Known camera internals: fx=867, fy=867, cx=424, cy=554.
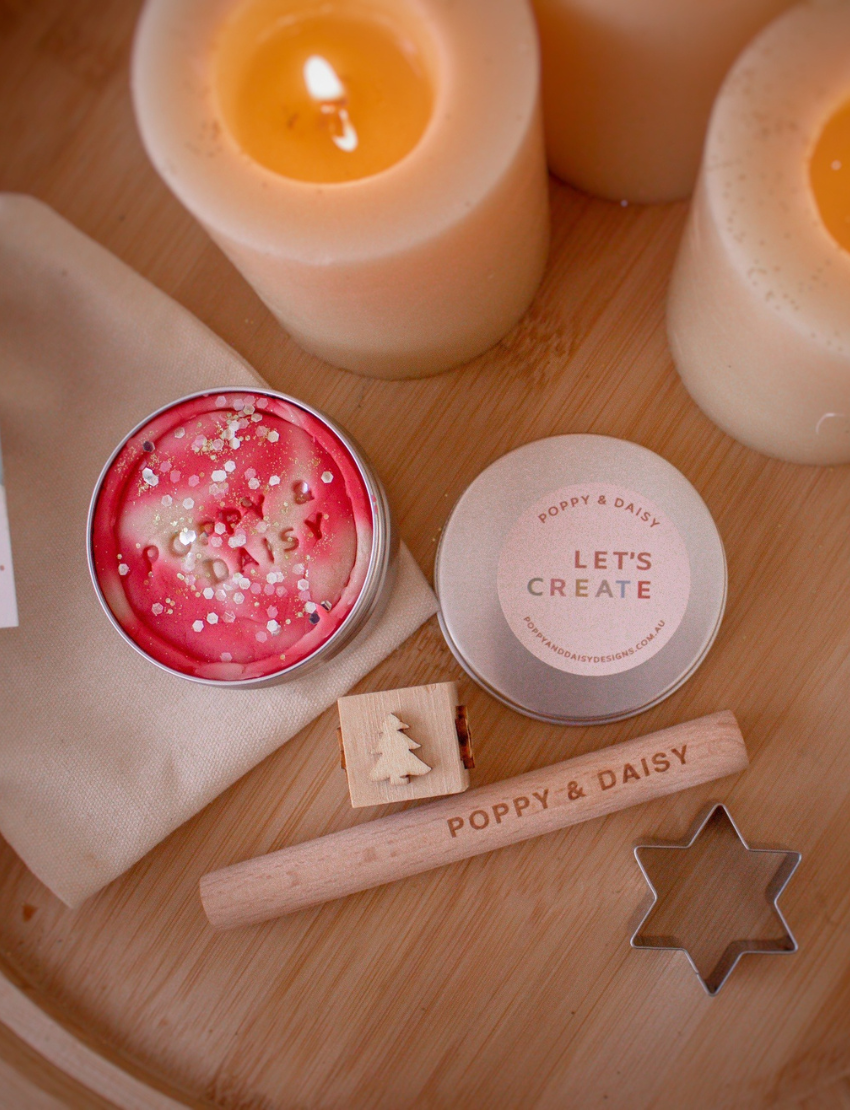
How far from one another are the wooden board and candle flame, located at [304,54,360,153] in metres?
0.12

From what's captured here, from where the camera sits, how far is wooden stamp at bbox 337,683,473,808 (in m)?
0.39

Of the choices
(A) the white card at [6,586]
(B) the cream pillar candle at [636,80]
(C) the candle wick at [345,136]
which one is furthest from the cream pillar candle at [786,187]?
(A) the white card at [6,586]

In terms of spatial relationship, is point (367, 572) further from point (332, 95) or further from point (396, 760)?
point (332, 95)

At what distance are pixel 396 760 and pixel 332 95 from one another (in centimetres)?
28

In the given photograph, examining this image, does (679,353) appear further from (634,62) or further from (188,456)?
(188,456)

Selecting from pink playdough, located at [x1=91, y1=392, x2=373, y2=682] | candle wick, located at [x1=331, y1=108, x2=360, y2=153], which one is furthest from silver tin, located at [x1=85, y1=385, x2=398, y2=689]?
candle wick, located at [x1=331, y1=108, x2=360, y2=153]

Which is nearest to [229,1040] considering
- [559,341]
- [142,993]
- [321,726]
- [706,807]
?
[142,993]

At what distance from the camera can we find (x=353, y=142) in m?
0.37

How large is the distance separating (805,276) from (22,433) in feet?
1.23

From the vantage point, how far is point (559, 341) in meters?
0.46

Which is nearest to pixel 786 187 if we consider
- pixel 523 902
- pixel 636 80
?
pixel 636 80

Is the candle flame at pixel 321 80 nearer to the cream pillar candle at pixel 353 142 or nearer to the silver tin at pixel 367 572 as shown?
the cream pillar candle at pixel 353 142

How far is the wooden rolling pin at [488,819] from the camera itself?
0.41m

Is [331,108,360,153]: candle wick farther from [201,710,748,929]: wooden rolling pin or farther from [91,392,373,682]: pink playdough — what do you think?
[201,710,748,929]: wooden rolling pin
